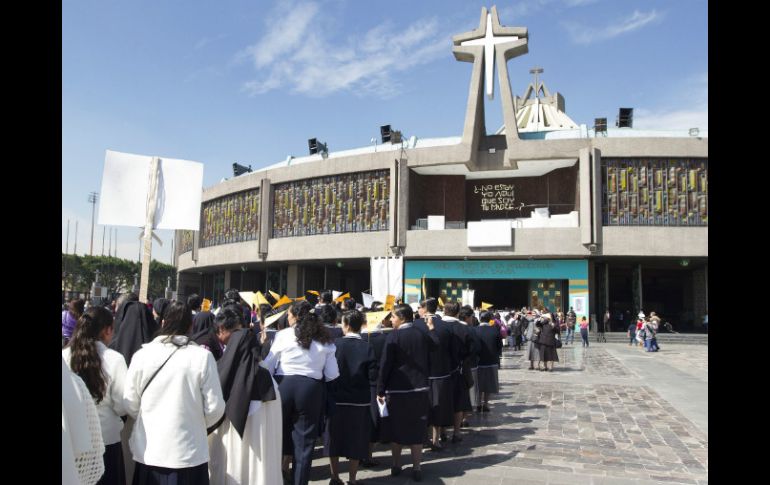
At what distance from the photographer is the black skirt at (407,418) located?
6219mm

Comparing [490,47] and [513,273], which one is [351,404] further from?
[490,47]

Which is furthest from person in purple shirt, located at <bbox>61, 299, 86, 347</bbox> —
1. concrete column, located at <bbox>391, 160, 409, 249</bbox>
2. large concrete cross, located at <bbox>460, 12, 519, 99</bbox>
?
large concrete cross, located at <bbox>460, 12, 519, 99</bbox>

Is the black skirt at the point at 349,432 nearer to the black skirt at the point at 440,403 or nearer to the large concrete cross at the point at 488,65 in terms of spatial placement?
the black skirt at the point at 440,403

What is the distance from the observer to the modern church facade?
94.5ft

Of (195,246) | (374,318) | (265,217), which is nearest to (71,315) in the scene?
(374,318)

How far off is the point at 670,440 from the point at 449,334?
357cm

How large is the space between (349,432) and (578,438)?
152 inches

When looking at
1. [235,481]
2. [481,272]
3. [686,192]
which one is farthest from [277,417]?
[686,192]

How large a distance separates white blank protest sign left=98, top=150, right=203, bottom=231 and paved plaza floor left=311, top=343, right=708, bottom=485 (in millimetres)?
3397

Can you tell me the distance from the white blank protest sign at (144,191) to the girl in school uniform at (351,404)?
247 cm

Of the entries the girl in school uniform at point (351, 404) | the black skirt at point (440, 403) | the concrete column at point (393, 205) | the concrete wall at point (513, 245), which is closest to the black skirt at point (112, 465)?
the girl in school uniform at point (351, 404)

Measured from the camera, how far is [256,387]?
14.6 ft
